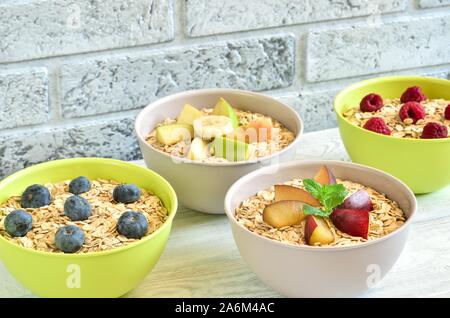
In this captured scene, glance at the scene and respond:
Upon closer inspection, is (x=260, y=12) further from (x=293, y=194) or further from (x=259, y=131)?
(x=293, y=194)

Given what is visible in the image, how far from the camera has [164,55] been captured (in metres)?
1.33

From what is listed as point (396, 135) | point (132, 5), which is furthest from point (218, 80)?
point (396, 135)

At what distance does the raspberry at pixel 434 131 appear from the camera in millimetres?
1167

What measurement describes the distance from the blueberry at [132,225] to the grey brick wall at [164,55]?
382 millimetres

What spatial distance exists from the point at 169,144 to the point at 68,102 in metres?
0.22

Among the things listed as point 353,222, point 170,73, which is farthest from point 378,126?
point 170,73

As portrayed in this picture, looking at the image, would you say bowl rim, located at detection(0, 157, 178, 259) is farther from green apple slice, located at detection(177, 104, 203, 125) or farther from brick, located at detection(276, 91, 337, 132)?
brick, located at detection(276, 91, 337, 132)

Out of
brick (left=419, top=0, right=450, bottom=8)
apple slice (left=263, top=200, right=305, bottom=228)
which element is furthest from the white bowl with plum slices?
brick (left=419, top=0, right=450, bottom=8)

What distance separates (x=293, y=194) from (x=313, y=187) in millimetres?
31

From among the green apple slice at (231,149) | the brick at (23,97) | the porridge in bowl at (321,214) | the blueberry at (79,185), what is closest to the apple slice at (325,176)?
the porridge in bowl at (321,214)

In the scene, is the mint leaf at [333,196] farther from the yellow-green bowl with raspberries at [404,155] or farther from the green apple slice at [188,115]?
the green apple slice at [188,115]

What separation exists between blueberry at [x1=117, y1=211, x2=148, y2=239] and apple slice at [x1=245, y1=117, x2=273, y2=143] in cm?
28
